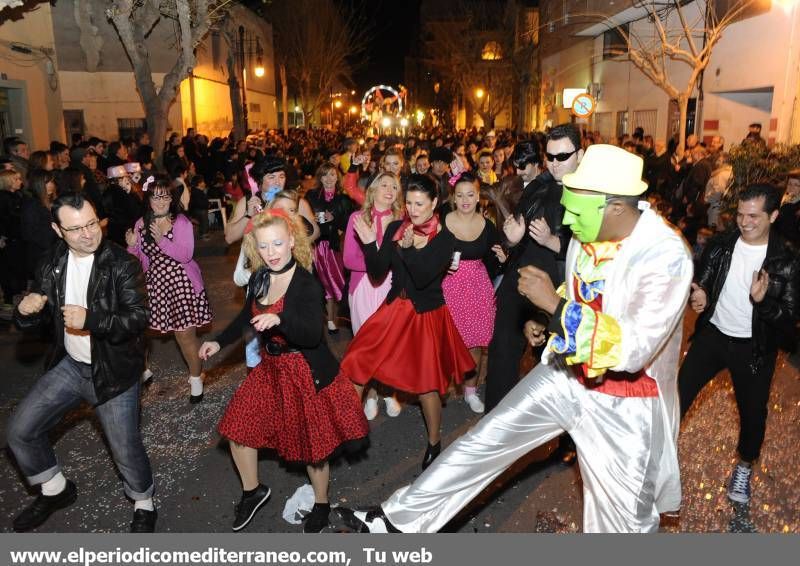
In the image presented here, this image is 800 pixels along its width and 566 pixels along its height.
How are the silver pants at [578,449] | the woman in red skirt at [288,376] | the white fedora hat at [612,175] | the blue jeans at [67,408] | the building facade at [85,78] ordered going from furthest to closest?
1. the building facade at [85,78]
2. the blue jeans at [67,408]
3. the woman in red skirt at [288,376]
4. the silver pants at [578,449]
5. the white fedora hat at [612,175]

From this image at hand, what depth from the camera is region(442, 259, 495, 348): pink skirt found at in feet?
18.1

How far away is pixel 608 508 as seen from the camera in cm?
292

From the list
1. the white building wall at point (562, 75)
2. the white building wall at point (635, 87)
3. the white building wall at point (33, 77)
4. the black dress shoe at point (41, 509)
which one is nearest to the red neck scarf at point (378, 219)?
the black dress shoe at point (41, 509)

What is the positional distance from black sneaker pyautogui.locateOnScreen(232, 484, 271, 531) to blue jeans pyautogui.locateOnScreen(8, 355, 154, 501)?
1.92 feet

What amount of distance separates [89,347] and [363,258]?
2.57m

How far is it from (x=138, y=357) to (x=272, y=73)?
43234 millimetres

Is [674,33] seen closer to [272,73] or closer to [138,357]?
[138,357]

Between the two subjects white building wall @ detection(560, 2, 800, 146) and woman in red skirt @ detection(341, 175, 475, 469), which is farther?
white building wall @ detection(560, 2, 800, 146)

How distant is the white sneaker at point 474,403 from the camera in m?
5.56

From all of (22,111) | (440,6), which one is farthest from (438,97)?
(22,111)

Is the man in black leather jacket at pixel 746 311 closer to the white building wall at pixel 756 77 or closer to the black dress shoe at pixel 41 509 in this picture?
the black dress shoe at pixel 41 509

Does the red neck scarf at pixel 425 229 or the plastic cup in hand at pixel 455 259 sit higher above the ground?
the red neck scarf at pixel 425 229

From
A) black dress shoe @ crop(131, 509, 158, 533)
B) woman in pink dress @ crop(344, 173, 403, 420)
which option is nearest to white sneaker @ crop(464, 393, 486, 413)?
woman in pink dress @ crop(344, 173, 403, 420)

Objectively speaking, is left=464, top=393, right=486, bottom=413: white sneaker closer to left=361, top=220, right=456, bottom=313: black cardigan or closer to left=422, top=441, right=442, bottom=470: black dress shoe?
left=422, top=441, right=442, bottom=470: black dress shoe
